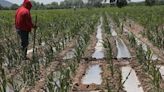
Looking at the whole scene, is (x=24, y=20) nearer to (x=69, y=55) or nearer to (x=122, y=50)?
(x=69, y=55)

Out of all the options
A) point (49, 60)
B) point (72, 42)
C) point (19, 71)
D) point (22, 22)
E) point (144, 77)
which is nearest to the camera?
point (144, 77)

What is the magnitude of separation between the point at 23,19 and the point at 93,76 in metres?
2.86

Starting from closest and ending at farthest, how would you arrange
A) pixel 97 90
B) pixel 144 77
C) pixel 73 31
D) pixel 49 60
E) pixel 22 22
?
pixel 97 90
pixel 144 77
pixel 49 60
pixel 22 22
pixel 73 31

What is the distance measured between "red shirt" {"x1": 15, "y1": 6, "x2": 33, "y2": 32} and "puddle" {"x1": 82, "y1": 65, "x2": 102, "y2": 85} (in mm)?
2005

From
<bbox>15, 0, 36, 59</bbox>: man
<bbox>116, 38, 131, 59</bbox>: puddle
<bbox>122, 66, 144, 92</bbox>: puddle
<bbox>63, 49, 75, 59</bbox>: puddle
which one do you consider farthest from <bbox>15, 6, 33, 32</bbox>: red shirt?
<bbox>122, 66, 144, 92</bbox>: puddle

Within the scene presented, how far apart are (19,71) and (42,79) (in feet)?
2.87

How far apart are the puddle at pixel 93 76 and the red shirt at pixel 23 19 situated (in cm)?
201

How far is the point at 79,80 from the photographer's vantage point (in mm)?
7445

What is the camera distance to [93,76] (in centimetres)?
792

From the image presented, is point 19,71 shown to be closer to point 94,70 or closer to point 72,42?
point 94,70

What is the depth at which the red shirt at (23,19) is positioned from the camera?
9941 millimetres

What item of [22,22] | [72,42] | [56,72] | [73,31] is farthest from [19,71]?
[73,31]

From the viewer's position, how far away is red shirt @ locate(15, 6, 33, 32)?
32.6ft

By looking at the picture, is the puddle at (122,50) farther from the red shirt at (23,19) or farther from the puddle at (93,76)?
the red shirt at (23,19)
